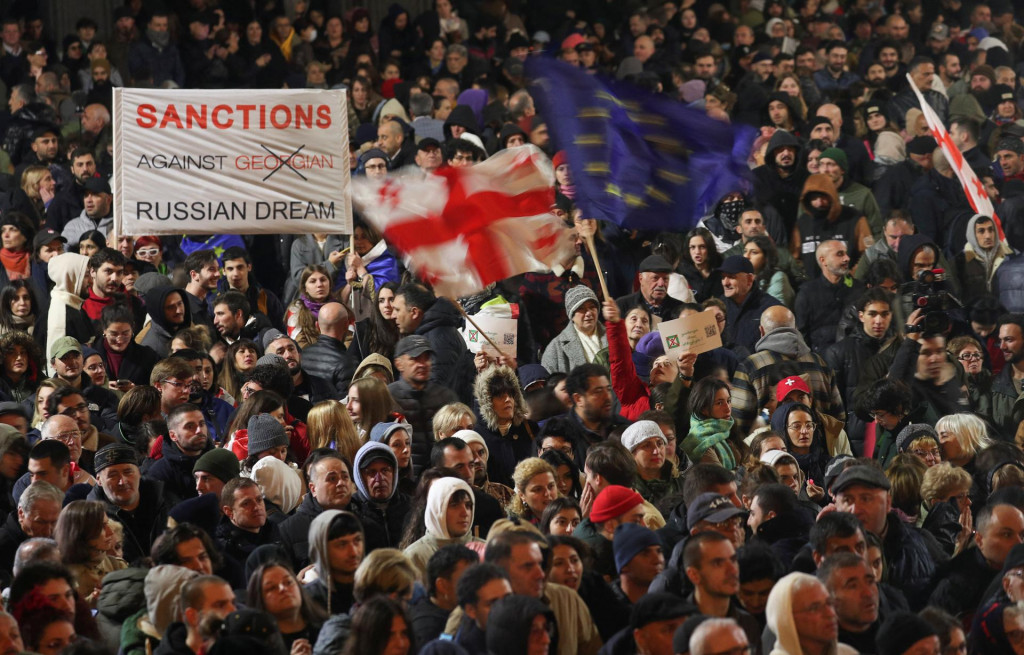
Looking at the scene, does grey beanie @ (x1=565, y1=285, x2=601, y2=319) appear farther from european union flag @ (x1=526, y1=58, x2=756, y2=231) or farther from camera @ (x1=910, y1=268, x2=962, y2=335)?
camera @ (x1=910, y1=268, x2=962, y2=335)

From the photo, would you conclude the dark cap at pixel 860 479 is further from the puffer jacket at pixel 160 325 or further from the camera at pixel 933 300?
the puffer jacket at pixel 160 325

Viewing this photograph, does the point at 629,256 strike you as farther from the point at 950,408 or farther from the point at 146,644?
the point at 146,644

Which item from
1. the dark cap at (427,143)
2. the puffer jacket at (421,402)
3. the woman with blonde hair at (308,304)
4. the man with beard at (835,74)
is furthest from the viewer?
the man with beard at (835,74)

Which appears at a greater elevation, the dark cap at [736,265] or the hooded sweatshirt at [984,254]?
the dark cap at [736,265]

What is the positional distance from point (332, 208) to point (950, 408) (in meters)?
4.36

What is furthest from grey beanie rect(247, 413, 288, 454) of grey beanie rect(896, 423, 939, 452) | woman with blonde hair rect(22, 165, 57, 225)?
woman with blonde hair rect(22, 165, 57, 225)

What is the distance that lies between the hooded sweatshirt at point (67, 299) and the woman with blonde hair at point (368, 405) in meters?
2.57

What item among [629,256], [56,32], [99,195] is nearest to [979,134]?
[629,256]

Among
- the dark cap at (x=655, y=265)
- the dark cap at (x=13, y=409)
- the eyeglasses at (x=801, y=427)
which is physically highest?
the dark cap at (x=655, y=265)

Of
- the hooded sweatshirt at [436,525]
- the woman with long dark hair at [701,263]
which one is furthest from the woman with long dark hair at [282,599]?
the woman with long dark hair at [701,263]

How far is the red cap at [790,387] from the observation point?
11430 millimetres

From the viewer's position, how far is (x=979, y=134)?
56.6 feet

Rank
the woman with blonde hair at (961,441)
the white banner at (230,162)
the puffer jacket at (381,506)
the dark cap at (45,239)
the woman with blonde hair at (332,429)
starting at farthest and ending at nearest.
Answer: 1. the dark cap at (45,239)
2. the white banner at (230,162)
3. the woman with blonde hair at (961,441)
4. the woman with blonde hair at (332,429)
5. the puffer jacket at (381,506)

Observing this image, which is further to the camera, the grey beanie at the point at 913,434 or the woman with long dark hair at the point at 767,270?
the woman with long dark hair at the point at 767,270
